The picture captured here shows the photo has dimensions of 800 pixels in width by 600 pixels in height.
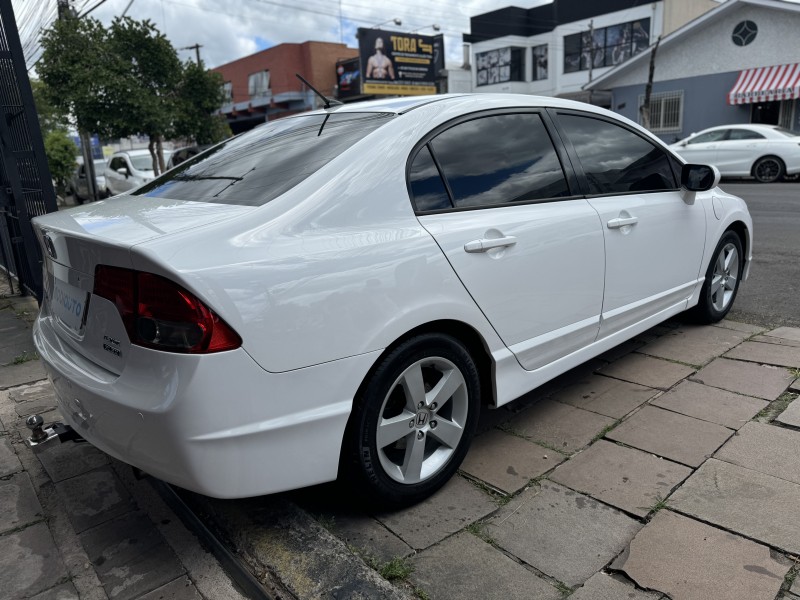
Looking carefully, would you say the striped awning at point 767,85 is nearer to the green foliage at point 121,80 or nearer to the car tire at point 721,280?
the green foliage at point 121,80

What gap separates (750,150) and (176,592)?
16056 millimetres

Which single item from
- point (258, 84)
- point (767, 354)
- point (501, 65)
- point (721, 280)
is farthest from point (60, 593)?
point (258, 84)

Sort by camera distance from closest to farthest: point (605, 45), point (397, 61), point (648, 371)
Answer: point (648, 371) < point (605, 45) < point (397, 61)

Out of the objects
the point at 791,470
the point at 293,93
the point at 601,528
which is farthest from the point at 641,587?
the point at 293,93

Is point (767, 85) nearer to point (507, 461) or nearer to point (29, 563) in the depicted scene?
point (507, 461)

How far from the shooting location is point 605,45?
108 ft

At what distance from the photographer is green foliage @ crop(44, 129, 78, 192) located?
21375 millimetres

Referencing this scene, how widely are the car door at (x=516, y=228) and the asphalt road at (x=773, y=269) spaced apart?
2.44 meters

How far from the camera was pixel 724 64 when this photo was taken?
2312cm

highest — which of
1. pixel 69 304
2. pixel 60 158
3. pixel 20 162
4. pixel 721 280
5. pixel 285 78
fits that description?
pixel 285 78

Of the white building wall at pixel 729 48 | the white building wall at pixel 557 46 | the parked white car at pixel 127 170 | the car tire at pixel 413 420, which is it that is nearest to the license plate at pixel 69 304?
the car tire at pixel 413 420

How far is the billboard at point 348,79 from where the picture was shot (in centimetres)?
3744

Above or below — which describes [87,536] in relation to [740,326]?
above

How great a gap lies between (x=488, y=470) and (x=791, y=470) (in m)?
1.26
